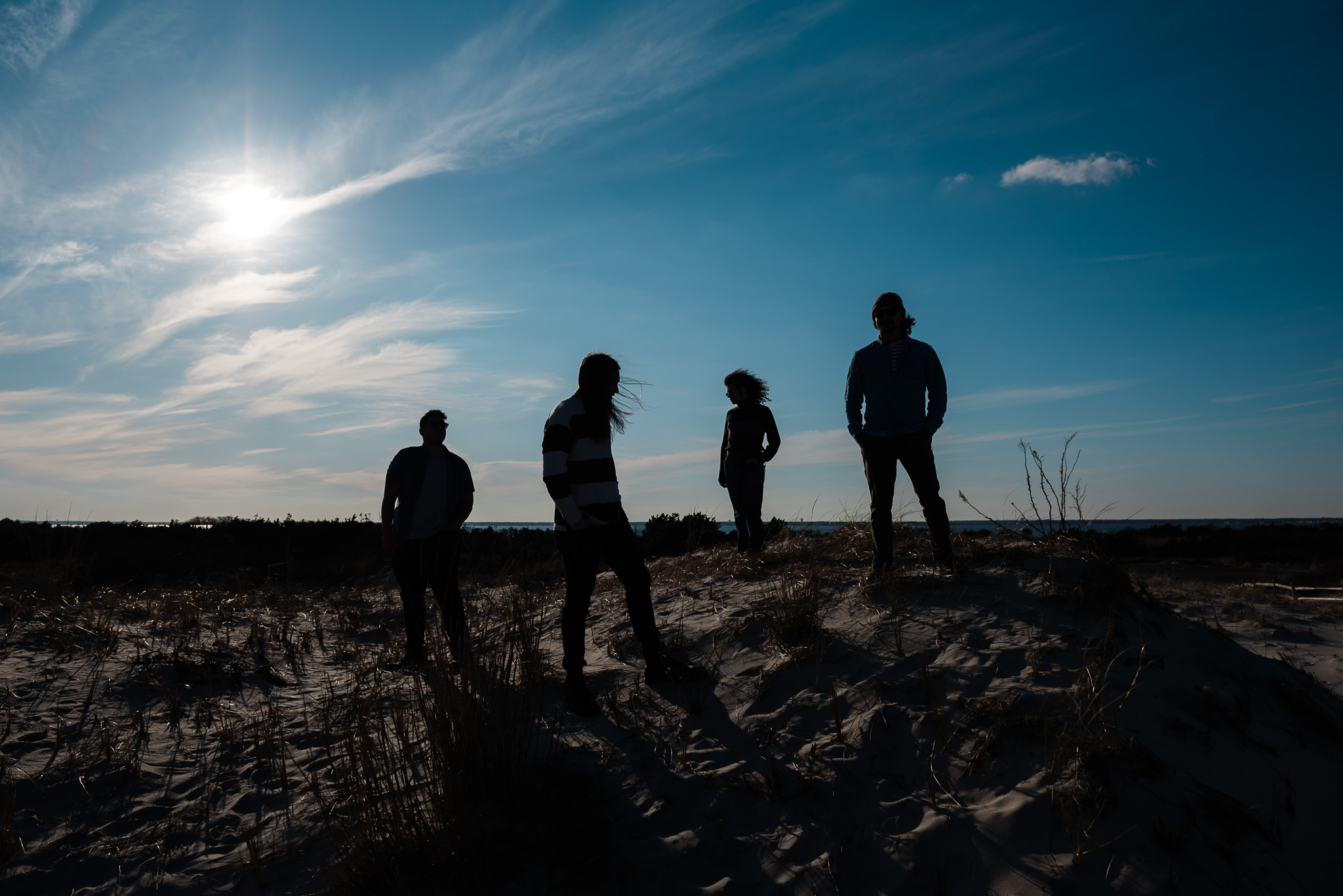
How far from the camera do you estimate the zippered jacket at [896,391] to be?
5020mm

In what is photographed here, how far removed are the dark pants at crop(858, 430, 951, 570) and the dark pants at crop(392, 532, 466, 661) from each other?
3.20 m

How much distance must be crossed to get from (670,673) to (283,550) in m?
15.0

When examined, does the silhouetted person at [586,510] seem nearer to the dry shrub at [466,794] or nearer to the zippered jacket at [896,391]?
the dry shrub at [466,794]

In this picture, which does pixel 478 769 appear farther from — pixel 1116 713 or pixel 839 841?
pixel 1116 713

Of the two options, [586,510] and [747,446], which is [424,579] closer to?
[586,510]

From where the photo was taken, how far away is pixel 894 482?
516cm

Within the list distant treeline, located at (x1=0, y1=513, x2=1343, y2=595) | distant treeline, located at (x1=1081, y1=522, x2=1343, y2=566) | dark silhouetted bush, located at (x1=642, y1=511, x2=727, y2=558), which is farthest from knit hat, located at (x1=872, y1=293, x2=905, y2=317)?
distant treeline, located at (x1=1081, y1=522, x2=1343, y2=566)

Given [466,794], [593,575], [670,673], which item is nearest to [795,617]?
[670,673]

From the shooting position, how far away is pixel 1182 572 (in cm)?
1605

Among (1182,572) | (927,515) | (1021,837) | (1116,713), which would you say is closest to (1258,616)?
(927,515)

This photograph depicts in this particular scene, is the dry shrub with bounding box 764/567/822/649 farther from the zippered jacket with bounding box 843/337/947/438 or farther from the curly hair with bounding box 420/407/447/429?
the curly hair with bounding box 420/407/447/429

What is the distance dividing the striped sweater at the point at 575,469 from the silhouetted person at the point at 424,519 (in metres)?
1.62

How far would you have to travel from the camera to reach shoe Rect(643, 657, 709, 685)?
160 inches

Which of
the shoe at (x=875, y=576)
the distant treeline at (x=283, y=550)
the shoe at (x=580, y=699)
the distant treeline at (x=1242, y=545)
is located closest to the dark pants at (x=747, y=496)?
the distant treeline at (x=283, y=550)
